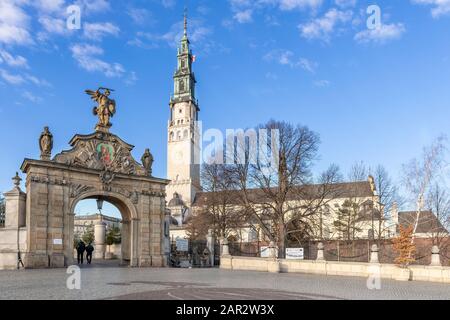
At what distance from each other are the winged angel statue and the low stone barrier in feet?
41.8

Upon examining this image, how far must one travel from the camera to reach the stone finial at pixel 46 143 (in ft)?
90.2

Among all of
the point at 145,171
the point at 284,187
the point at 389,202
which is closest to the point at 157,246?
the point at 145,171

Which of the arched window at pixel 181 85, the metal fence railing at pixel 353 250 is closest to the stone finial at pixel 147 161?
the metal fence railing at pixel 353 250

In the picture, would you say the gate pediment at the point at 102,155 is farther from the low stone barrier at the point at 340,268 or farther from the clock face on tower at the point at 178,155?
the clock face on tower at the point at 178,155

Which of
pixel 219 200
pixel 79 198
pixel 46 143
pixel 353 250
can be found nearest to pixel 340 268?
pixel 353 250

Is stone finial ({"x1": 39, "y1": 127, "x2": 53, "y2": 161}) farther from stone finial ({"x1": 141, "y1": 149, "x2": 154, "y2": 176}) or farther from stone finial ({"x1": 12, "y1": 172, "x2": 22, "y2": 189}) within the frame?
stone finial ({"x1": 141, "y1": 149, "x2": 154, "y2": 176})

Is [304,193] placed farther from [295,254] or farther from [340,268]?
[340,268]

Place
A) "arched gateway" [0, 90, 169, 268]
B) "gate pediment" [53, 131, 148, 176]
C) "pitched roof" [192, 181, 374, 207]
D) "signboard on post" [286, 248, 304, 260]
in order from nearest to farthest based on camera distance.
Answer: "arched gateway" [0, 90, 169, 268] < "gate pediment" [53, 131, 148, 176] < "signboard on post" [286, 248, 304, 260] < "pitched roof" [192, 181, 374, 207]

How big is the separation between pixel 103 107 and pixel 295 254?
55.4 ft

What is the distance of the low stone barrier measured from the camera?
78.9 ft

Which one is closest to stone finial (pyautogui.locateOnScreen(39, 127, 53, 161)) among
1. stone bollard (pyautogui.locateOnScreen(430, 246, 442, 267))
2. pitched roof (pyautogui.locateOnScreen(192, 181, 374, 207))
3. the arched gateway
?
the arched gateway

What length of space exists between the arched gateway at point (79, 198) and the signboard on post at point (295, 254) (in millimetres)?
8931

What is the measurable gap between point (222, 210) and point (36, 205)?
26.4 meters

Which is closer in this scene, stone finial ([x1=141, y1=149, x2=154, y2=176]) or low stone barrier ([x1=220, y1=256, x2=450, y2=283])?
low stone barrier ([x1=220, y1=256, x2=450, y2=283])
